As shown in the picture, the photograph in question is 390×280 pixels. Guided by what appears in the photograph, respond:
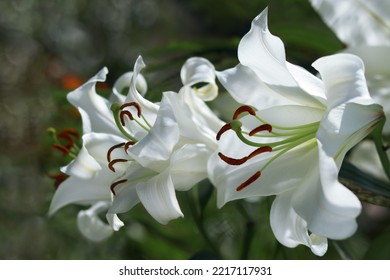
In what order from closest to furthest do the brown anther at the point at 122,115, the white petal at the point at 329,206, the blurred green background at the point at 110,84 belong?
the white petal at the point at 329,206 < the brown anther at the point at 122,115 < the blurred green background at the point at 110,84

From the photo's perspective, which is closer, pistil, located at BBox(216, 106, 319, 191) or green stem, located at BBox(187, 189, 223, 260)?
pistil, located at BBox(216, 106, 319, 191)

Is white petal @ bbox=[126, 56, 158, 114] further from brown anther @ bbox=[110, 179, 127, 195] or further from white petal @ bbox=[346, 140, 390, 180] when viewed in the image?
white petal @ bbox=[346, 140, 390, 180]

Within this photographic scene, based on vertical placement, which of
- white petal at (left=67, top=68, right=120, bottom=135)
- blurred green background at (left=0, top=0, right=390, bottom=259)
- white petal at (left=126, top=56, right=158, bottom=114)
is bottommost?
blurred green background at (left=0, top=0, right=390, bottom=259)

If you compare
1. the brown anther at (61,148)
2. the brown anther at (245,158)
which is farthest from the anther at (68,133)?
the brown anther at (245,158)

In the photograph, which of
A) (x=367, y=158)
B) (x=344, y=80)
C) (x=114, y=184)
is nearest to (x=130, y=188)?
(x=114, y=184)

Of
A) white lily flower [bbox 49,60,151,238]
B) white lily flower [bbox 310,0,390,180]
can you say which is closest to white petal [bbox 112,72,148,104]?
white lily flower [bbox 49,60,151,238]

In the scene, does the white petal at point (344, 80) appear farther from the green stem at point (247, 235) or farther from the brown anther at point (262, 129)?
the green stem at point (247, 235)
